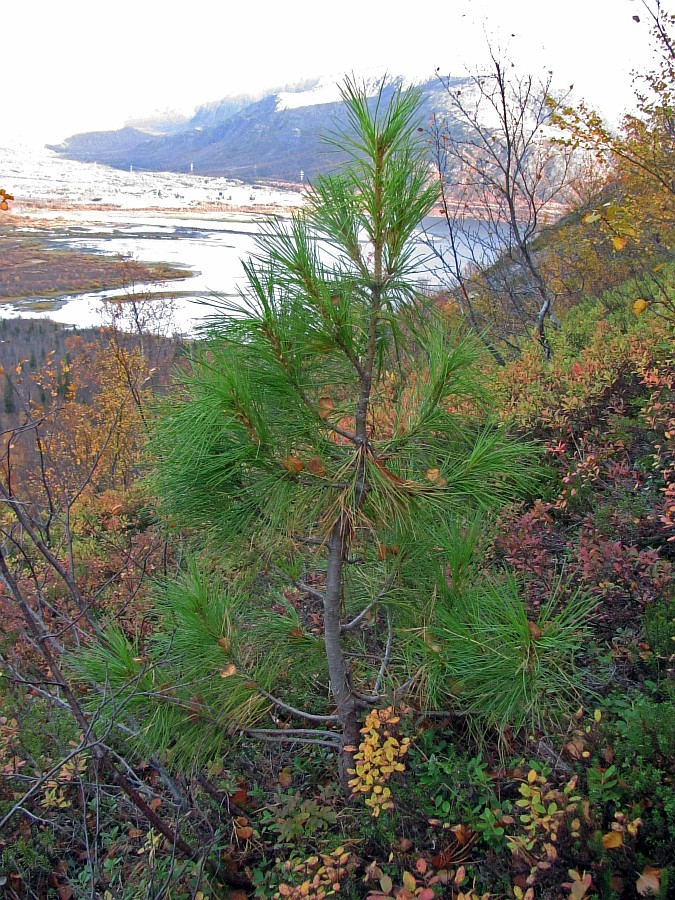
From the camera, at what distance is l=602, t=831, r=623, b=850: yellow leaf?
5.99 ft

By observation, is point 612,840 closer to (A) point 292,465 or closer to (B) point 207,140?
(A) point 292,465

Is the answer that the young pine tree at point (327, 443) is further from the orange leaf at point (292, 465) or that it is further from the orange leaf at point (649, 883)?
the orange leaf at point (649, 883)

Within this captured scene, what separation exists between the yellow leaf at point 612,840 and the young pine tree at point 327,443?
32.2 inches

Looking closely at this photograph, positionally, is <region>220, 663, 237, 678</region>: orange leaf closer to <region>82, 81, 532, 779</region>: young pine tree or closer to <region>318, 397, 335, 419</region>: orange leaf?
<region>82, 81, 532, 779</region>: young pine tree

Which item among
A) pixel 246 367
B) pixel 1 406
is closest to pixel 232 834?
pixel 246 367

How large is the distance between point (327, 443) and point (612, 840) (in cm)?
155

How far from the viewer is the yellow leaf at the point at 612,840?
5.99ft

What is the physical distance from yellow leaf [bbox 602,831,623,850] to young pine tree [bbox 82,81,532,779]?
82cm

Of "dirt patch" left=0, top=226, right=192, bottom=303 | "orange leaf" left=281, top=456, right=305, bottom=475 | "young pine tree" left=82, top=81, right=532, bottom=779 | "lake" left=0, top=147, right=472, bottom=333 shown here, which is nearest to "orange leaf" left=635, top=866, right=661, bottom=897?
"young pine tree" left=82, top=81, right=532, bottom=779

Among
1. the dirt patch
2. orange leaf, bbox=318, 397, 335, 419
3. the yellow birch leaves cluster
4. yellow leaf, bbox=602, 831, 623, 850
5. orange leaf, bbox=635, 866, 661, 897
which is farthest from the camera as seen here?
the dirt patch

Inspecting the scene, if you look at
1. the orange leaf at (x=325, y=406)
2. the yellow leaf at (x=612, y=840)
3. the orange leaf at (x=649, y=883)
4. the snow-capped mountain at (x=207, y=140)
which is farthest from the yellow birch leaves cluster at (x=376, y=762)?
the snow-capped mountain at (x=207, y=140)

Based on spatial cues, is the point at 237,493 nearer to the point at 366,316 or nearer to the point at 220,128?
the point at 366,316

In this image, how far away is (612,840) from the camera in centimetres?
183

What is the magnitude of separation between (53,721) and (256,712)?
225cm
